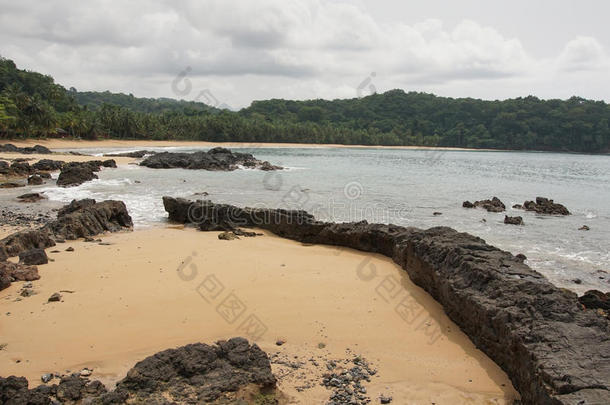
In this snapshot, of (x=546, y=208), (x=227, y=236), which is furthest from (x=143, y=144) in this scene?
(x=227, y=236)

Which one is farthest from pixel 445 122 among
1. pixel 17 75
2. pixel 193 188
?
pixel 193 188

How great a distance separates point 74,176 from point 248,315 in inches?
806

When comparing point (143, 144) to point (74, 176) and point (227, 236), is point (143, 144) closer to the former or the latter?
point (74, 176)

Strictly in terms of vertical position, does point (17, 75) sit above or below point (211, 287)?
above

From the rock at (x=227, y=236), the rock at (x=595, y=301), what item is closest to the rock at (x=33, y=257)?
the rock at (x=227, y=236)

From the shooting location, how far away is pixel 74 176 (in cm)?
2338

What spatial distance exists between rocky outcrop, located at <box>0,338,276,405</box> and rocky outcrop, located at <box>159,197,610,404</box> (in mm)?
2749

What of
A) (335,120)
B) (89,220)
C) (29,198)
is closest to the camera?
(89,220)

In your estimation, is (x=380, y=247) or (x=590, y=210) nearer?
(x=380, y=247)

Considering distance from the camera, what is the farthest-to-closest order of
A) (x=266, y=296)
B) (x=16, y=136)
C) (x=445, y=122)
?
(x=445, y=122) → (x=16, y=136) → (x=266, y=296)

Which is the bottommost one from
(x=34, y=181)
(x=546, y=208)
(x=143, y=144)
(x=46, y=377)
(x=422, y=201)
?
(x=422, y=201)

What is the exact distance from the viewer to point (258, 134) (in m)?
94.4

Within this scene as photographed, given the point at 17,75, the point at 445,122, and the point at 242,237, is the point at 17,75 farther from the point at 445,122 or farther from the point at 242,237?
the point at 445,122

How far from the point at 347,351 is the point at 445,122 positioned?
117441 millimetres
